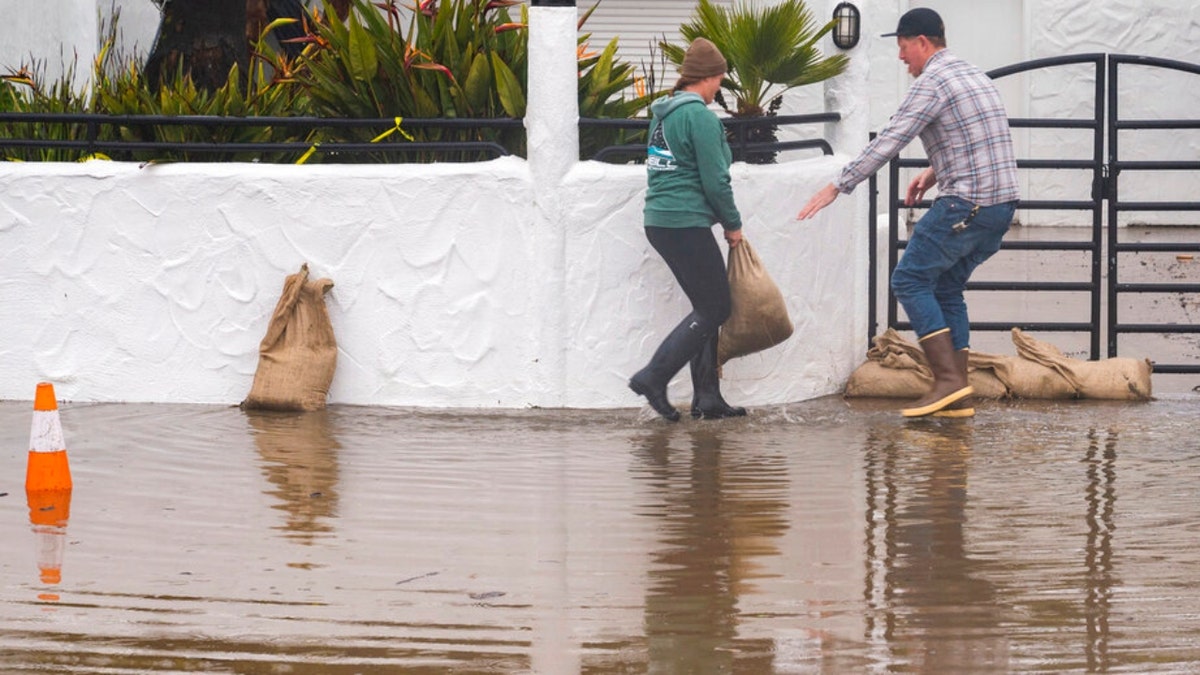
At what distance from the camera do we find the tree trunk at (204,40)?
42.4 feet

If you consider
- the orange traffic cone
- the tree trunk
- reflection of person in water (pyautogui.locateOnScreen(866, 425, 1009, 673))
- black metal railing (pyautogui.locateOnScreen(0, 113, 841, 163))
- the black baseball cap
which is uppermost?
the tree trunk

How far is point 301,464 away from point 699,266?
2.23m

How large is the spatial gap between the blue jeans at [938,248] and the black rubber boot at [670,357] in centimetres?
103

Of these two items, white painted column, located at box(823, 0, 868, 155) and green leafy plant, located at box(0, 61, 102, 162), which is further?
green leafy plant, located at box(0, 61, 102, 162)

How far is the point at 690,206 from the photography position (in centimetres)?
873

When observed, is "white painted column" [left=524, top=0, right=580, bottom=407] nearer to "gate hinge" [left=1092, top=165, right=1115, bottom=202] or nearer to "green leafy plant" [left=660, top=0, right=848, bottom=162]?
"green leafy plant" [left=660, top=0, right=848, bottom=162]

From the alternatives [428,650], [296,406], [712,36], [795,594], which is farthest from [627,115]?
[428,650]

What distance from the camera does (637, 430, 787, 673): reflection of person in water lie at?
5059mm

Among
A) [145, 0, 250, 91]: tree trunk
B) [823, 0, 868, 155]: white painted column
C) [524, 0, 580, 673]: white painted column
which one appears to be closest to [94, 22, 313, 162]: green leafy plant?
[524, 0, 580, 673]: white painted column

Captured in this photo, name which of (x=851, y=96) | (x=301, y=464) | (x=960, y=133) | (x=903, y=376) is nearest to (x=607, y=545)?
(x=301, y=464)

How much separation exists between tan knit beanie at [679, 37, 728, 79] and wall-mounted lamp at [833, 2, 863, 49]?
137 cm

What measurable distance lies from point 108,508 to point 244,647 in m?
2.07

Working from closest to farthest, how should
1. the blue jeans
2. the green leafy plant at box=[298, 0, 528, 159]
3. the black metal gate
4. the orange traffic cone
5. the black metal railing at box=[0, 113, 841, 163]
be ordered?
the orange traffic cone, the blue jeans, the black metal railing at box=[0, 113, 841, 163], the green leafy plant at box=[298, 0, 528, 159], the black metal gate

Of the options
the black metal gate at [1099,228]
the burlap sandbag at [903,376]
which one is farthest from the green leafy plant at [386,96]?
the burlap sandbag at [903,376]
